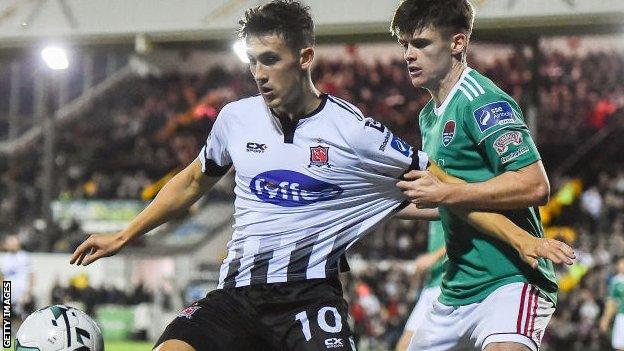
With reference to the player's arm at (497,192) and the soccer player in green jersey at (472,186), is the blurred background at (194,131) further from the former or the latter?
the player's arm at (497,192)

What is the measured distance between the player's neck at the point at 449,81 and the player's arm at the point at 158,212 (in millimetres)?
1104

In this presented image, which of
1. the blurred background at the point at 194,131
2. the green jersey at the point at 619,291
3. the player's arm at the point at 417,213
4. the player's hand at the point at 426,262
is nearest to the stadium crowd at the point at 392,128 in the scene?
the blurred background at the point at 194,131

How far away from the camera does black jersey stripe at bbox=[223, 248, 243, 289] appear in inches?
177

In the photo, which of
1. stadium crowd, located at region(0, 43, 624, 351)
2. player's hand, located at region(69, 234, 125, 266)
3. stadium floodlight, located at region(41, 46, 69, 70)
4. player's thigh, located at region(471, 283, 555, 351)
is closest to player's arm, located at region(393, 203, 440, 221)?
player's thigh, located at region(471, 283, 555, 351)

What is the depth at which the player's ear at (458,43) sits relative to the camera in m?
4.66

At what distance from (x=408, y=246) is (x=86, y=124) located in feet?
49.9

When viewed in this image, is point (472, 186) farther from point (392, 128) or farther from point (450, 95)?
point (392, 128)

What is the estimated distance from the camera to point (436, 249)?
7.77 m

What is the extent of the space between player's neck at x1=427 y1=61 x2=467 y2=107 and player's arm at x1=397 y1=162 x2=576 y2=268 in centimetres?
43

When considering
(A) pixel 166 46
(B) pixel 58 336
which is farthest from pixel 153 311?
(B) pixel 58 336

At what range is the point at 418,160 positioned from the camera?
4.38m

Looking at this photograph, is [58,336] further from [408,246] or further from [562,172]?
[562,172]

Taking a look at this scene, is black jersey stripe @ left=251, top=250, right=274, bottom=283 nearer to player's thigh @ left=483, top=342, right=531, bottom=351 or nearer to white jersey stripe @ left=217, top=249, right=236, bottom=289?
white jersey stripe @ left=217, top=249, right=236, bottom=289

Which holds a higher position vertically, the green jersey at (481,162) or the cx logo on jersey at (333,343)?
the green jersey at (481,162)
